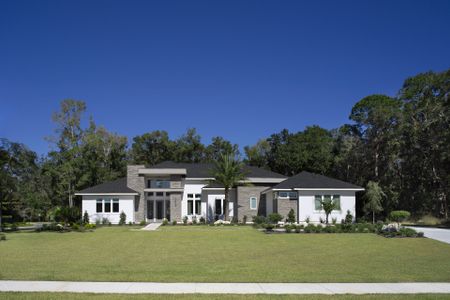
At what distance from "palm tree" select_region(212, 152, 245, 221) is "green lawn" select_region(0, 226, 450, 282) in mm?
17471

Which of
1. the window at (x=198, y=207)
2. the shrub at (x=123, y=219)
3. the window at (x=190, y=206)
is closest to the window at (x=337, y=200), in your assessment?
the window at (x=198, y=207)

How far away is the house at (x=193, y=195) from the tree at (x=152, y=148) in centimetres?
1760

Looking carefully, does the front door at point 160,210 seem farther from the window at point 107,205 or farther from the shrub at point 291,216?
the shrub at point 291,216

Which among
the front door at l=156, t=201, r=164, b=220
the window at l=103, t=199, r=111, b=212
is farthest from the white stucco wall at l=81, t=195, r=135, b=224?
the front door at l=156, t=201, r=164, b=220

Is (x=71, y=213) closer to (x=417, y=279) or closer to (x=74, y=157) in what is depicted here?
(x=74, y=157)

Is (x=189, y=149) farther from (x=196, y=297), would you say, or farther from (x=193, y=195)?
(x=196, y=297)

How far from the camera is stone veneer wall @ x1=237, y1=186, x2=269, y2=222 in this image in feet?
144

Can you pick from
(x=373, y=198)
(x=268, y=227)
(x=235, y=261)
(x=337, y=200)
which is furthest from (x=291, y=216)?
(x=235, y=261)

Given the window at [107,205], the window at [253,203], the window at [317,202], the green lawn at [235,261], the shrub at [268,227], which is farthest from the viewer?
the window at [253,203]

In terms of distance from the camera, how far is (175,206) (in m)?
45.2

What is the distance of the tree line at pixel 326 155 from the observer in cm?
4250

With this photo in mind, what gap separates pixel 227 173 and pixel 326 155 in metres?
19.9

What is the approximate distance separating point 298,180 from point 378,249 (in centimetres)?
2179

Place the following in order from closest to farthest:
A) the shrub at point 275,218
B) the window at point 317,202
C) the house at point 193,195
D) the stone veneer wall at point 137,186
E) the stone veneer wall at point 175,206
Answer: the shrub at point 275,218
the window at point 317,202
the house at point 193,195
the stone veneer wall at point 137,186
the stone veneer wall at point 175,206
